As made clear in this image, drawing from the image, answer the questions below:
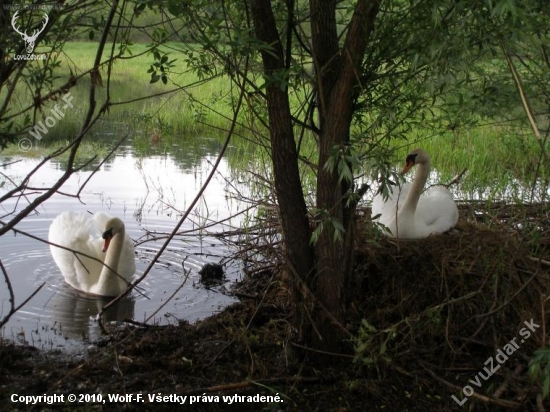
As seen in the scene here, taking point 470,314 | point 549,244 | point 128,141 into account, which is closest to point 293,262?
point 470,314

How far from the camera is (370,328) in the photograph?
3775 mm

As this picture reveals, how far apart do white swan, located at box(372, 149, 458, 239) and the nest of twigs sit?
280 mm

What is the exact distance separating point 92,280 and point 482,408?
12.8ft

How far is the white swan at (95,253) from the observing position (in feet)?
20.9

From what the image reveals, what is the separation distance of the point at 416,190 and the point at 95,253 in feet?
10.6

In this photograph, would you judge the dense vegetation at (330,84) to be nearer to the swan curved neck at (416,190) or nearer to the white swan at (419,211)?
the white swan at (419,211)

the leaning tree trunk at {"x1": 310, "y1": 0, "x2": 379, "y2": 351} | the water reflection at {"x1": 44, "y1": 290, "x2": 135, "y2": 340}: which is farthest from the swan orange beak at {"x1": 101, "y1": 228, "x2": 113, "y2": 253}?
the leaning tree trunk at {"x1": 310, "y1": 0, "x2": 379, "y2": 351}

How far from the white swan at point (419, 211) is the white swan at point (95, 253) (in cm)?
242

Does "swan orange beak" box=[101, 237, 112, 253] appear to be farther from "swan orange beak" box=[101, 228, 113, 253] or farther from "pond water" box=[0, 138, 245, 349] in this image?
"pond water" box=[0, 138, 245, 349]

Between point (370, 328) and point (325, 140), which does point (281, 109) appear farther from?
point (370, 328)

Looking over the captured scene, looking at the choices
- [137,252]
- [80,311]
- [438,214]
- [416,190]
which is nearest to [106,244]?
[80,311]

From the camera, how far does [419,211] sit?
5.74m

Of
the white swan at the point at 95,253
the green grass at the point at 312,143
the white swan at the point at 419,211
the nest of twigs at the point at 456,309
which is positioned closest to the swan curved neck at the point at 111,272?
Result: the white swan at the point at 95,253

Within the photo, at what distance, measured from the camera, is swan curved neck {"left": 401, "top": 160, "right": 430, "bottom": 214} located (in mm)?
5625
